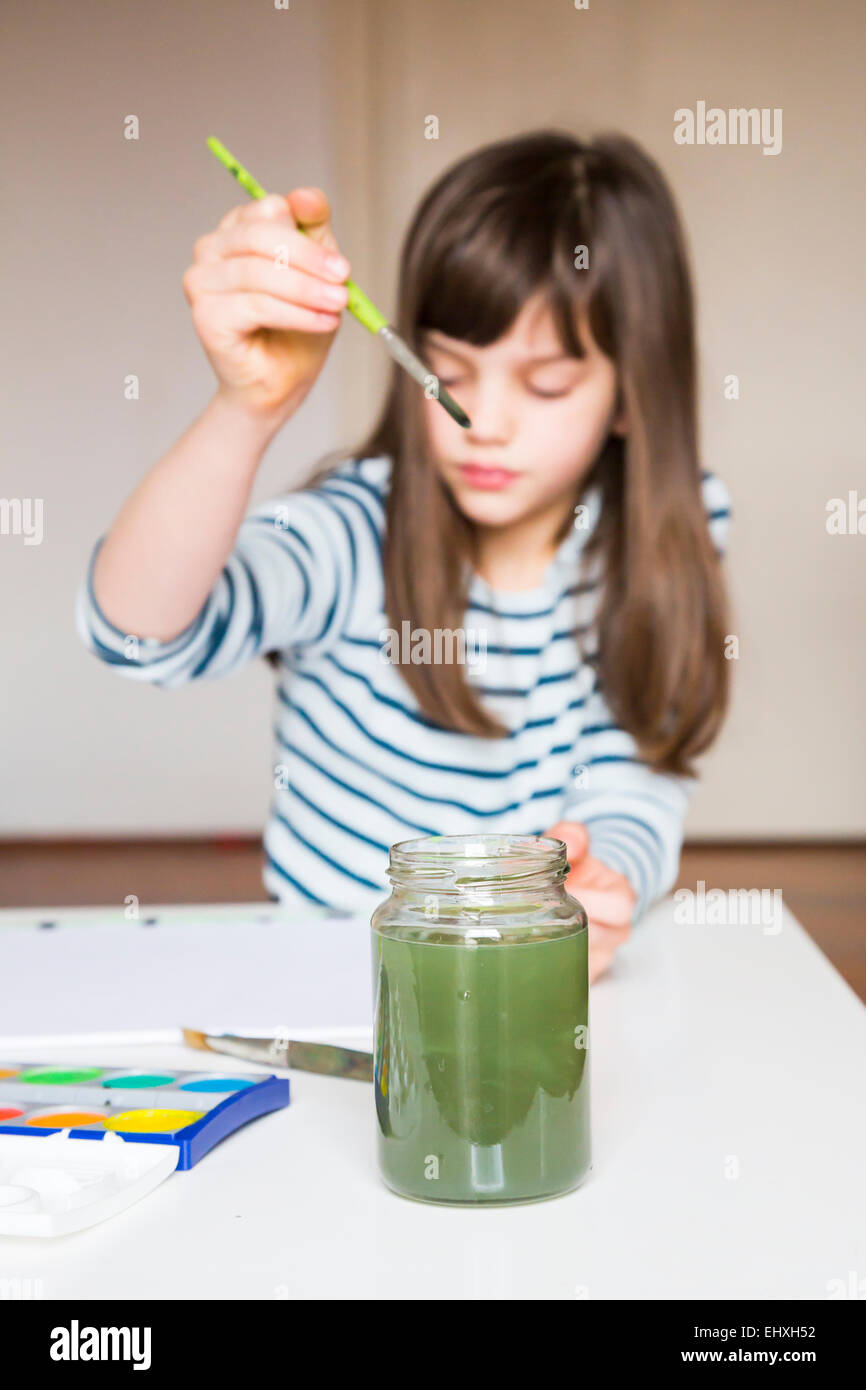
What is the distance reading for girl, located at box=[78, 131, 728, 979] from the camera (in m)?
1.26

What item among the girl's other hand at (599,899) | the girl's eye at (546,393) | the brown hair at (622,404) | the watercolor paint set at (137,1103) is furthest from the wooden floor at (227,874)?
the watercolor paint set at (137,1103)

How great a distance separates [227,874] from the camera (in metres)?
2.96

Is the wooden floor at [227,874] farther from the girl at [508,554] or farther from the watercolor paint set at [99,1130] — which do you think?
the watercolor paint set at [99,1130]

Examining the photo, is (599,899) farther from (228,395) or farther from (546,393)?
(546,393)

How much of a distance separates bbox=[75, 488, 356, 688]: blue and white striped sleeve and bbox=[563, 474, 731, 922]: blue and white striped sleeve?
262mm

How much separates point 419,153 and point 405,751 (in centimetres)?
233

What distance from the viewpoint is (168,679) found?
1017 mm

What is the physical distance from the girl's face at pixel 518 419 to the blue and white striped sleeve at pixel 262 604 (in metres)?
0.13

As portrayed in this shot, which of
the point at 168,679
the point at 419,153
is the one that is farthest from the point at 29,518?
the point at 168,679

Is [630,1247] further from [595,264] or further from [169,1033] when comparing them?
[595,264]

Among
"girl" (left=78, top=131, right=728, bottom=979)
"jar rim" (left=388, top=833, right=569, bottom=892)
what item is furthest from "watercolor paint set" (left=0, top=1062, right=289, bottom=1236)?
"girl" (left=78, top=131, right=728, bottom=979)

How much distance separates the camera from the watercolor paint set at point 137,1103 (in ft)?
1.58

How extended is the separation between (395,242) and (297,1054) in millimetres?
2880

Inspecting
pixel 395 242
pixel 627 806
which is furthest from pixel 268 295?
pixel 395 242
